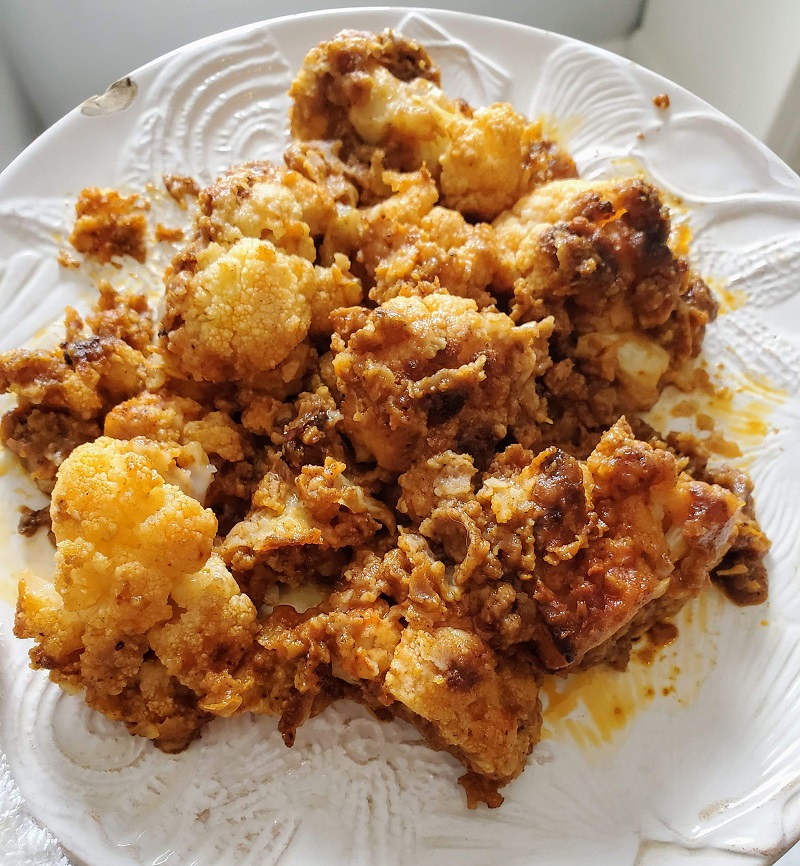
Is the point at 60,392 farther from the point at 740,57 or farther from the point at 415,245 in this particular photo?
the point at 740,57

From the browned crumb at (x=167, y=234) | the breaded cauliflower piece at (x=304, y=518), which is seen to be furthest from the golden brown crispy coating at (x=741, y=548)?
the browned crumb at (x=167, y=234)

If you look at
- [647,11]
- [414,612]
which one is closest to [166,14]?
[647,11]

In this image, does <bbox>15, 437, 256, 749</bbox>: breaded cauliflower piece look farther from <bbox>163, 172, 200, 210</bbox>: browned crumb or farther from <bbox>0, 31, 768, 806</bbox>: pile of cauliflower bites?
<bbox>163, 172, 200, 210</bbox>: browned crumb

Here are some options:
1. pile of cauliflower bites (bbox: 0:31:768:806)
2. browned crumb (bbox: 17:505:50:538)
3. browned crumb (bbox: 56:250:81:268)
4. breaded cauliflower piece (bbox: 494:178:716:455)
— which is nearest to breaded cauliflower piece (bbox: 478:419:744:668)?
pile of cauliflower bites (bbox: 0:31:768:806)

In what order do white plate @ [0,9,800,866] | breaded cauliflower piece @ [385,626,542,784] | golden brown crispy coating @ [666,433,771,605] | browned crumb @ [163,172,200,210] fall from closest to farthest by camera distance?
breaded cauliflower piece @ [385,626,542,784] < white plate @ [0,9,800,866] < golden brown crispy coating @ [666,433,771,605] < browned crumb @ [163,172,200,210]

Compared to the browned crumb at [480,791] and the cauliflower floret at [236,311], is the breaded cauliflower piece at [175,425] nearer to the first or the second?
the cauliflower floret at [236,311]

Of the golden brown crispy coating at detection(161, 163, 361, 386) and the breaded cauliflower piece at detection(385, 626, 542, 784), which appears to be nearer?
the breaded cauliflower piece at detection(385, 626, 542, 784)

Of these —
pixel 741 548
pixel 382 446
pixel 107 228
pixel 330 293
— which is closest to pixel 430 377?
pixel 382 446
